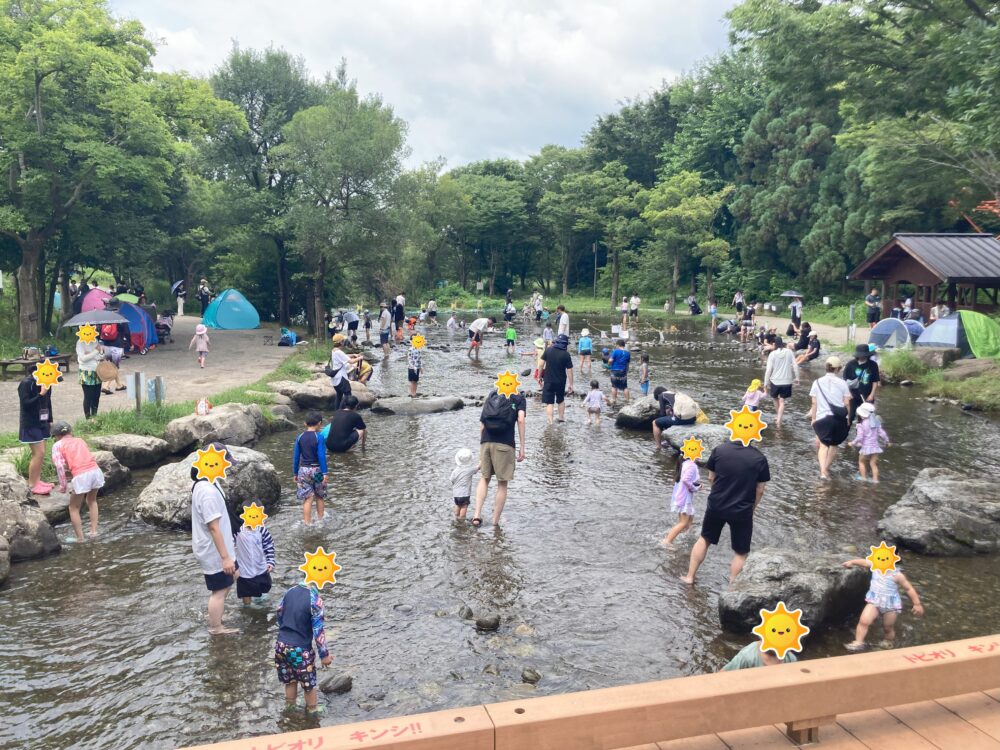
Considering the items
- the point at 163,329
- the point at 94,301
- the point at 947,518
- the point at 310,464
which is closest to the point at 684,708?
the point at 310,464

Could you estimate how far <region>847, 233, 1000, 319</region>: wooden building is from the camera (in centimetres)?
2675

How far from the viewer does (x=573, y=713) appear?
3449mm

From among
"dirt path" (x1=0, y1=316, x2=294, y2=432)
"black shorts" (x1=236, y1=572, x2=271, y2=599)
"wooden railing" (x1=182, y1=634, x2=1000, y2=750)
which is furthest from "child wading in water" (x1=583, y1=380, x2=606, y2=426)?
"wooden railing" (x1=182, y1=634, x2=1000, y2=750)

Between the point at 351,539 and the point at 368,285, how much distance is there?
127 ft

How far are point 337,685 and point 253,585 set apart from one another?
178cm

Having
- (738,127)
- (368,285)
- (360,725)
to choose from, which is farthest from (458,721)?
(738,127)

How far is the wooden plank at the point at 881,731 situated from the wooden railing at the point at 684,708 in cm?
15

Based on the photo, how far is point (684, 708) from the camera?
11.9 ft

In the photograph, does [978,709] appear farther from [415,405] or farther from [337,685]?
[415,405]

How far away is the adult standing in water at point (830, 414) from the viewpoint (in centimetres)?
1098

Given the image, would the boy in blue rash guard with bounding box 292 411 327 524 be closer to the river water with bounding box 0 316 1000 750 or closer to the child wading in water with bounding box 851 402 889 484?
the river water with bounding box 0 316 1000 750

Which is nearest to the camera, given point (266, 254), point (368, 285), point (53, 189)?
point (53, 189)

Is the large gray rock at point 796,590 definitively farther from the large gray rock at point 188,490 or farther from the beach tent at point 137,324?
the beach tent at point 137,324

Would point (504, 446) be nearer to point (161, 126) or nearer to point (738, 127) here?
point (161, 126)
